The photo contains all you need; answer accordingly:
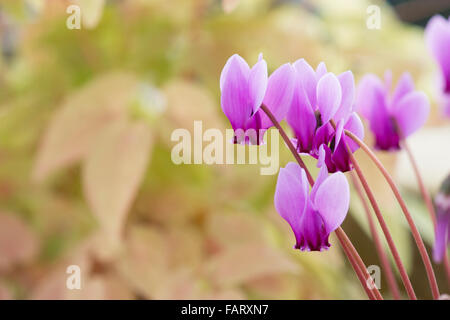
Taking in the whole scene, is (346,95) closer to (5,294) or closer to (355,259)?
(355,259)

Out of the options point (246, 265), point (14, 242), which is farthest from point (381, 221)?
point (14, 242)

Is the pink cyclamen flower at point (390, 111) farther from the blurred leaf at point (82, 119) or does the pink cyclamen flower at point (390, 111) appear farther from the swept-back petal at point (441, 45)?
the blurred leaf at point (82, 119)

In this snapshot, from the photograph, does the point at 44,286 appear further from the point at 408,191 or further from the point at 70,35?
A: the point at 408,191

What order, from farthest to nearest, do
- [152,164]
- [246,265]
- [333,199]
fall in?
[152,164], [246,265], [333,199]

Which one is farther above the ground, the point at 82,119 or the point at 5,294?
the point at 82,119

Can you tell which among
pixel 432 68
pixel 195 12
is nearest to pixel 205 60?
pixel 195 12
